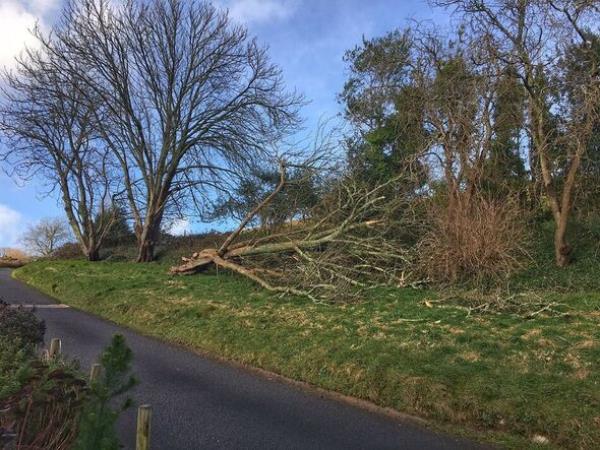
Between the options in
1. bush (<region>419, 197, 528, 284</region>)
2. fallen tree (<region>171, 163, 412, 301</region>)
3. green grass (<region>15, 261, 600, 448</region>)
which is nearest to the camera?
green grass (<region>15, 261, 600, 448</region>)

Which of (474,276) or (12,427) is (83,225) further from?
(12,427)

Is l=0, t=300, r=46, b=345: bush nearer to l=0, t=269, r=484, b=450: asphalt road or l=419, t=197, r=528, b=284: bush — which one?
l=0, t=269, r=484, b=450: asphalt road

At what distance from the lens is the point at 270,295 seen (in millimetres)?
13812

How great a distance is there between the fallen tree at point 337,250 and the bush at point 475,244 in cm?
94

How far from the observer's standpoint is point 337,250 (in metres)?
14.6

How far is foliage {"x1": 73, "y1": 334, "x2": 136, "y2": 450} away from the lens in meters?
3.03

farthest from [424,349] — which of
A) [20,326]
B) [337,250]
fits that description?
[337,250]

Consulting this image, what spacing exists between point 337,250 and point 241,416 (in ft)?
26.7

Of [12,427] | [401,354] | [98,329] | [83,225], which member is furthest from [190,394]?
[83,225]

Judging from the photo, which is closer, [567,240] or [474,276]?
[474,276]

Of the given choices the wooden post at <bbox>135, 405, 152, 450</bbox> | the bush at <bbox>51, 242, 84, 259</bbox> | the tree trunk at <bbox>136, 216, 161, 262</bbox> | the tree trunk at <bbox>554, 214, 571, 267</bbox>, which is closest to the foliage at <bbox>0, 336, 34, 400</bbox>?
the wooden post at <bbox>135, 405, 152, 450</bbox>

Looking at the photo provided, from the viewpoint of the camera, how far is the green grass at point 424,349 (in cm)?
633

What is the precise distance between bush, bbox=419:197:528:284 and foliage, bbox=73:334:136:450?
403 inches

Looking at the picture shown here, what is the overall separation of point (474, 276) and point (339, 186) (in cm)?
521
